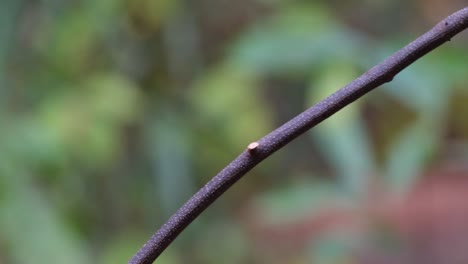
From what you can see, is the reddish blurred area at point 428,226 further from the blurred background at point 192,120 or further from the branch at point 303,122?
the branch at point 303,122

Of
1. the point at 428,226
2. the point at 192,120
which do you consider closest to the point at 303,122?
the point at 192,120

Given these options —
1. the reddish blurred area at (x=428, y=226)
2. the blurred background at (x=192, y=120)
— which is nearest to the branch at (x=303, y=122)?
the blurred background at (x=192, y=120)

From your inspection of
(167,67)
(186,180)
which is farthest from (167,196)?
(167,67)

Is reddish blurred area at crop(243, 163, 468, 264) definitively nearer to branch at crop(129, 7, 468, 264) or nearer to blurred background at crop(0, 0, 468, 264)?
blurred background at crop(0, 0, 468, 264)

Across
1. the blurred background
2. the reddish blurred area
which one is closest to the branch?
the blurred background

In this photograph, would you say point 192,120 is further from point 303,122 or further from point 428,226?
point 428,226
